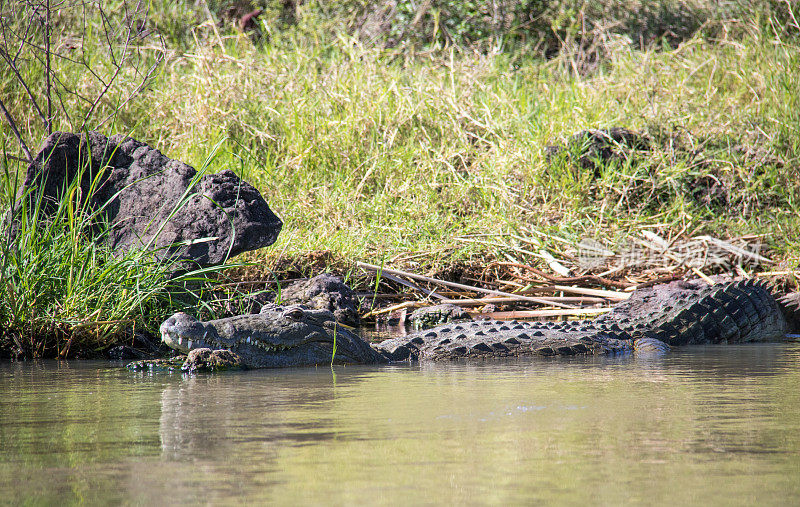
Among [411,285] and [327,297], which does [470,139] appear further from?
[327,297]

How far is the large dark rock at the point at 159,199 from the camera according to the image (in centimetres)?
473

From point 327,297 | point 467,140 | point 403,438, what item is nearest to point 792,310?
point 327,297

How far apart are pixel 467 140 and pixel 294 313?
4886 mm

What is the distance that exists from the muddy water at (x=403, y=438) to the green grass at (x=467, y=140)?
3.26 meters

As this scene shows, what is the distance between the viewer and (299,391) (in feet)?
10.3

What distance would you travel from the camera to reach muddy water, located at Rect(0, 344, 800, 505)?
1719mm

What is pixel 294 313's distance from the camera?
4.09 m

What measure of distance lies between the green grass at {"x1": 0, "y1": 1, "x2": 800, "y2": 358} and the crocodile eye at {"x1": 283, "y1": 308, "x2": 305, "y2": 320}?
226 centimetres

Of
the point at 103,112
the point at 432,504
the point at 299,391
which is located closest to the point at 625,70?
the point at 103,112

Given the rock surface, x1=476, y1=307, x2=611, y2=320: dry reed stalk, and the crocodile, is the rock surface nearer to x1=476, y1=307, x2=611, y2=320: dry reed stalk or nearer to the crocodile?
x1=476, y1=307, x2=611, y2=320: dry reed stalk

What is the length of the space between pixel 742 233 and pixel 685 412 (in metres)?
5.22

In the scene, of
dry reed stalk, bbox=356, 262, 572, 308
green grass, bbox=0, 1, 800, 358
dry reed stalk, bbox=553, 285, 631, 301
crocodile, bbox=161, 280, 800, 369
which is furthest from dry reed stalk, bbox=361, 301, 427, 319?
crocodile, bbox=161, 280, 800, 369

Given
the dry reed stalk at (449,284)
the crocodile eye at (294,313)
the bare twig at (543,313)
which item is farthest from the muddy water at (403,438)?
the dry reed stalk at (449,284)

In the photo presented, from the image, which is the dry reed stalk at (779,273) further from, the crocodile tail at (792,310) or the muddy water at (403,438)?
the muddy water at (403,438)
